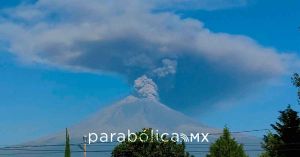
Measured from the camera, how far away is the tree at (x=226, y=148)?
95.3 meters

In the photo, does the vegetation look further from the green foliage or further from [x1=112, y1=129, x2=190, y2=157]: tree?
[x1=112, y1=129, x2=190, y2=157]: tree

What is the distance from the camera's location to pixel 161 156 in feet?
358

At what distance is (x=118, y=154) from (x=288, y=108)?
41.5 meters

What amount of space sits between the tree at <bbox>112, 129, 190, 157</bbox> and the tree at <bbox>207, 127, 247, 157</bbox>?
48.1 feet

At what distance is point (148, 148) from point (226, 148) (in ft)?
58.2

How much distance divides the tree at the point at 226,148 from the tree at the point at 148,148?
14658 millimetres

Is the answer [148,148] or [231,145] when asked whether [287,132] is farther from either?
[148,148]

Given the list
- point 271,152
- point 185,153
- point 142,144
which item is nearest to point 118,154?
point 142,144

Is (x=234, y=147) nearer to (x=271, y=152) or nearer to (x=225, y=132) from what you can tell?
(x=225, y=132)

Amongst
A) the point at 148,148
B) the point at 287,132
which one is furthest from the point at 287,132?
the point at 148,148

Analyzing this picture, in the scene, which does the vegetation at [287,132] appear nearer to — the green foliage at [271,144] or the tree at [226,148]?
the green foliage at [271,144]

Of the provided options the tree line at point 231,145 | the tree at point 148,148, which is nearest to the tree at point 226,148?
the tree line at point 231,145

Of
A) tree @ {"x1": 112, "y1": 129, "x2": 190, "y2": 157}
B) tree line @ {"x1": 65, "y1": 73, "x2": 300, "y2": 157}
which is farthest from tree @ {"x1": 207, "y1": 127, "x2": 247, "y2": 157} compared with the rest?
tree @ {"x1": 112, "y1": 129, "x2": 190, "y2": 157}

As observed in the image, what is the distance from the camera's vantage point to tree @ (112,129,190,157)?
357ft
